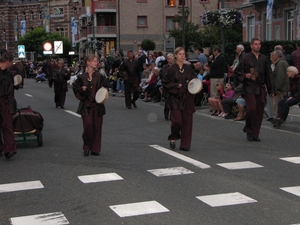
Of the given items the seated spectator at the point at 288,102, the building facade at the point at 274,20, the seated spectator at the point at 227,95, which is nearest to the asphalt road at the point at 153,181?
the seated spectator at the point at 288,102

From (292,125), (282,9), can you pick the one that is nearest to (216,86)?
(292,125)

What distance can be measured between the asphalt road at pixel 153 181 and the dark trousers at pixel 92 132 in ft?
0.73

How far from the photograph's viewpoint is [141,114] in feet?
62.0

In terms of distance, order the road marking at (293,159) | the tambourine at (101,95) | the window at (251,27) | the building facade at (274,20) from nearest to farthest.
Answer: the road marking at (293,159) < the tambourine at (101,95) < the building facade at (274,20) < the window at (251,27)

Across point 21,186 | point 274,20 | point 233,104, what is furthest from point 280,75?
point 274,20

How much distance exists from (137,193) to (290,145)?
16.5ft

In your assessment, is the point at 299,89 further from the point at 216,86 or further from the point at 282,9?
the point at 282,9

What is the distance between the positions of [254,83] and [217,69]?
6.52 meters

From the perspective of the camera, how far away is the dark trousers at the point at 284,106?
1465 cm

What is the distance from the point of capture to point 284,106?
1480 centimetres

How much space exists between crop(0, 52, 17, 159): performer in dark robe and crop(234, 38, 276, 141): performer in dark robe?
15.0 feet

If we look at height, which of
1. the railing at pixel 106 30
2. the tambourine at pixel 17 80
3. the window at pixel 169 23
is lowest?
the tambourine at pixel 17 80

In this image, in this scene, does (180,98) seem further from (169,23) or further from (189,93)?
(169,23)

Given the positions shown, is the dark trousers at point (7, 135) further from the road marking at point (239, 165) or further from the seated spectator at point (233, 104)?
Answer: the seated spectator at point (233, 104)
